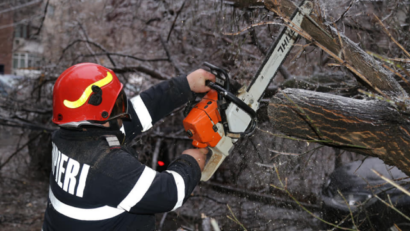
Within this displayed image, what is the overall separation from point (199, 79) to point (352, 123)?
107 cm

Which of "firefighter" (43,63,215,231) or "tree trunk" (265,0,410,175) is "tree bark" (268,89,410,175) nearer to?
"tree trunk" (265,0,410,175)

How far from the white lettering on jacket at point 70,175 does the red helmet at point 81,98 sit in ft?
0.67

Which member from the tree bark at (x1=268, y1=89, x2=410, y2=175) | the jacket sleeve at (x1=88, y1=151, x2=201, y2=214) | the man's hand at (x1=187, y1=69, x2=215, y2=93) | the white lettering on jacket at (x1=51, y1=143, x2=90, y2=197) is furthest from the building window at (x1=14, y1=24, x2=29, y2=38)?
the tree bark at (x1=268, y1=89, x2=410, y2=175)

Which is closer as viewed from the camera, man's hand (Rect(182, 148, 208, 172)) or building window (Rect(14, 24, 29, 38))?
man's hand (Rect(182, 148, 208, 172))

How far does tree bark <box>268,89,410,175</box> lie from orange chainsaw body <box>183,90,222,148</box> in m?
0.39

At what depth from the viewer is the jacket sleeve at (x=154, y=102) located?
89.1 inches

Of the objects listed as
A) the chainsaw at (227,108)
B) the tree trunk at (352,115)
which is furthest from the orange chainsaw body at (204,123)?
the tree trunk at (352,115)

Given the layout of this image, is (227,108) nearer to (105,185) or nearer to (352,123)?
(352,123)

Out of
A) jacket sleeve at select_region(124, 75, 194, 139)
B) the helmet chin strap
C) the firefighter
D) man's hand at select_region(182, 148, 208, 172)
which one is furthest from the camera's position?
jacket sleeve at select_region(124, 75, 194, 139)

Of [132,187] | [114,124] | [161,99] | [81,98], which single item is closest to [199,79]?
[161,99]

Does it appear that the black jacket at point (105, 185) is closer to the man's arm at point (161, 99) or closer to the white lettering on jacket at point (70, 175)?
the white lettering on jacket at point (70, 175)

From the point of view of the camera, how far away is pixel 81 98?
1.79 metres

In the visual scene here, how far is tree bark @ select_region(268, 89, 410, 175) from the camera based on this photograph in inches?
59.4

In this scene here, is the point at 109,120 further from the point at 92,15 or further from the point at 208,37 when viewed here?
the point at 92,15
